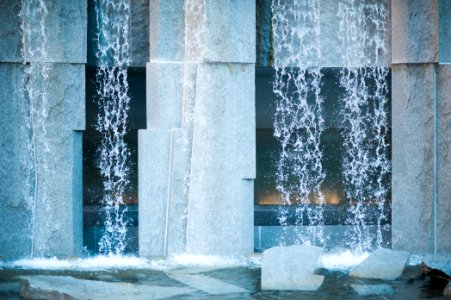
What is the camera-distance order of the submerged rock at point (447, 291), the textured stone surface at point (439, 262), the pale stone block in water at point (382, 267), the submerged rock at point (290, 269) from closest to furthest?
the submerged rock at point (447, 291)
the submerged rock at point (290, 269)
the textured stone surface at point (439, 262)
the pale stone block in water at point (382, 267)

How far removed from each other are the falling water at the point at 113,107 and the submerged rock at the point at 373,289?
3649mm

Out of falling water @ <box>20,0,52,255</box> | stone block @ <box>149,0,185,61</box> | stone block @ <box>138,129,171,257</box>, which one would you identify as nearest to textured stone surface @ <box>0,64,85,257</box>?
falling water @ <box>20,0,52,255</box>

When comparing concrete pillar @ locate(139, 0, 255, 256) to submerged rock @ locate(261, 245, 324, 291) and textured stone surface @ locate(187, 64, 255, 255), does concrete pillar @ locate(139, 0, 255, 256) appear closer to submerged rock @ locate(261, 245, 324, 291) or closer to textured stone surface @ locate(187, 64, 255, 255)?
textured stone surface @ locate(187, 64, 255, 255)

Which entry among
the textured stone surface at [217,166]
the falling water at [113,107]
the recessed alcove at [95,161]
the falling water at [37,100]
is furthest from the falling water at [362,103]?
the falling water at [37,100]

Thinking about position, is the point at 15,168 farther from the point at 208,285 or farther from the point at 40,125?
the point at 208,285

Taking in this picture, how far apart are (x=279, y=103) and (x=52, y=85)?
4115 millimetres

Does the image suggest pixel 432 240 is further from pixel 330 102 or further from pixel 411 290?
pixel 330 102

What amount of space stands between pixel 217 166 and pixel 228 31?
155 cm

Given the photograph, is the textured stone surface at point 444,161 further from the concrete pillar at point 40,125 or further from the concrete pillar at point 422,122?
the concrete pillar at point 40,125

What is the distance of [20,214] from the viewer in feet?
29.2

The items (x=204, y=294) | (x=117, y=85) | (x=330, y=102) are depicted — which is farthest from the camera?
(x=330, y=102)

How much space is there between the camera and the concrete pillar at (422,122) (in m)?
9.00

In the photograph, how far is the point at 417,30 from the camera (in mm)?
9000

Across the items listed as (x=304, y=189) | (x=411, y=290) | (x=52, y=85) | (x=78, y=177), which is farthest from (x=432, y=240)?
(x=52, y=85)
